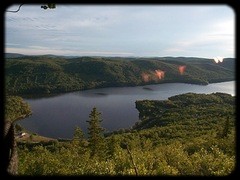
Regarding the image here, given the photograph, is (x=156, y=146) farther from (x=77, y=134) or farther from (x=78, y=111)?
(x=78, y=111)

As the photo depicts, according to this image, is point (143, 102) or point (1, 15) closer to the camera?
point (1, 15)

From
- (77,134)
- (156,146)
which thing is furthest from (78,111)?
(156,146)

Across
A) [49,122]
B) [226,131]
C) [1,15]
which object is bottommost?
[49,122]

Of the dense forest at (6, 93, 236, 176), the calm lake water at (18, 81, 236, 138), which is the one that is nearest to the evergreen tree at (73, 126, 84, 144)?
the dense forest at (6, 93, 236, 176)

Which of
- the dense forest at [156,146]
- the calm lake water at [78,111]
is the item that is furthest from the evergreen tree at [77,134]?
the calm lake water at [78,111]

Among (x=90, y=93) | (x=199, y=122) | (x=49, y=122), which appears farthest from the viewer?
(x=90, y=93)

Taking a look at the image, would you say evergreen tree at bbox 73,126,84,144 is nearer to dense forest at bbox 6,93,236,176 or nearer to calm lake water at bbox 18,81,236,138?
dense forest at bbox 6,93,236,176

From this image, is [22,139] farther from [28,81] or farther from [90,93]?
[28,81]

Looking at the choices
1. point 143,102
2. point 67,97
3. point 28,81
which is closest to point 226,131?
point 143,102
